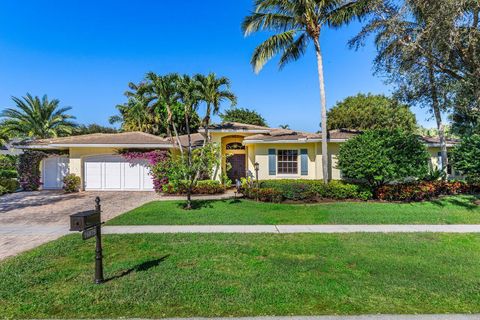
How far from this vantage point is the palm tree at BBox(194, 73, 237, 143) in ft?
50.4

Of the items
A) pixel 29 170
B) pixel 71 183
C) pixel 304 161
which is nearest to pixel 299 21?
pixel 304 161

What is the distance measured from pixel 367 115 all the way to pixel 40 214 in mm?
31967

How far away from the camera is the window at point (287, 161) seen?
16.1m

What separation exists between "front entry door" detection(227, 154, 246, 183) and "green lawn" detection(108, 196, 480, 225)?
764cm

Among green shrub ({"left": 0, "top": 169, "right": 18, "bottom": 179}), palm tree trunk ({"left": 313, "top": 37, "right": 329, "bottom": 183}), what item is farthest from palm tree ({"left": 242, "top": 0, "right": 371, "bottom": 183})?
green shrub ({"left": 0, "top": 169, "right": 18, "bottom": 179})

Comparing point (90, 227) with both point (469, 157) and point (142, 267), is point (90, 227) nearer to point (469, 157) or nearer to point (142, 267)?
point (142, 267)

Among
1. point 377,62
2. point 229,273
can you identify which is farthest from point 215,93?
point 229,273

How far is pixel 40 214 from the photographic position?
10648 mm

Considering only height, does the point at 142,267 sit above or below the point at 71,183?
below

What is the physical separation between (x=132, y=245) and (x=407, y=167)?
11.7m

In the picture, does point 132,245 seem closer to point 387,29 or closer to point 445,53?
point 387,29

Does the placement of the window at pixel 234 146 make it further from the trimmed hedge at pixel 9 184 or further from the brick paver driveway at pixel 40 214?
the trimmed hedge at pixel 9 184

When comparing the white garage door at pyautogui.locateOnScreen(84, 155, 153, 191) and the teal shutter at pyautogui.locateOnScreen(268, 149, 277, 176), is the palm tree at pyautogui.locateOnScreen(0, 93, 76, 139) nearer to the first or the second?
the white garage door at pyautogui.locateOnScreen(84, 155, 153, 191)

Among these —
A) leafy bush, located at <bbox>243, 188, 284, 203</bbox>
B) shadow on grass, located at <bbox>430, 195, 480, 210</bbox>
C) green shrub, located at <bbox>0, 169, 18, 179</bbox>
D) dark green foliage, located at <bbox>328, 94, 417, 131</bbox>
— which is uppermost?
dark green foliage, located at <bbox>328, 94, 417, 131</bbox>
